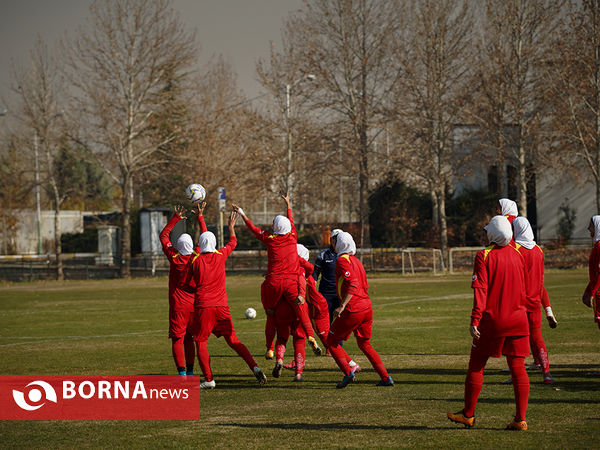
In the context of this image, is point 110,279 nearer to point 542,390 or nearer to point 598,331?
point 598,331

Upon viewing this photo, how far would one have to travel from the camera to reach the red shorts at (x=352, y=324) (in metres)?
10.3

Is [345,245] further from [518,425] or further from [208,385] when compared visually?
[518,425]

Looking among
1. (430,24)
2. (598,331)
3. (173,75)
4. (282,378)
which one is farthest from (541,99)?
(282,378)

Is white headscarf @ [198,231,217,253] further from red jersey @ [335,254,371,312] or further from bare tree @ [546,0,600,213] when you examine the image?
bare tree @ [546,0,600,213]

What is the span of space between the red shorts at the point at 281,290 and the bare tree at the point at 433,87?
30.3 meters

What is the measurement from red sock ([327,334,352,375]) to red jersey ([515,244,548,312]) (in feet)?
8.25

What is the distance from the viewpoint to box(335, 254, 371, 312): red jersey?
10.2 metres

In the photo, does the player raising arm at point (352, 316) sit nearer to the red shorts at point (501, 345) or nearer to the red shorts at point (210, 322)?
the red shorts at point (210, 322)

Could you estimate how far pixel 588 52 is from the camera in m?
38.8

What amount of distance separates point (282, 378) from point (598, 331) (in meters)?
7.35

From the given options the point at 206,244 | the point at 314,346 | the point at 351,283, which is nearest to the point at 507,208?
the point at 351,283

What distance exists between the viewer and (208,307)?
1074 cm

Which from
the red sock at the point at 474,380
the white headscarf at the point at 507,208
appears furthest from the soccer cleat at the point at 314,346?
the red sock at the point at 474,380

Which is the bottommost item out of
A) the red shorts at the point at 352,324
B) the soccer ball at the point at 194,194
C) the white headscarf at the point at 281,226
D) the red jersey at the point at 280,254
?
the red shorts at the point at 352,324
